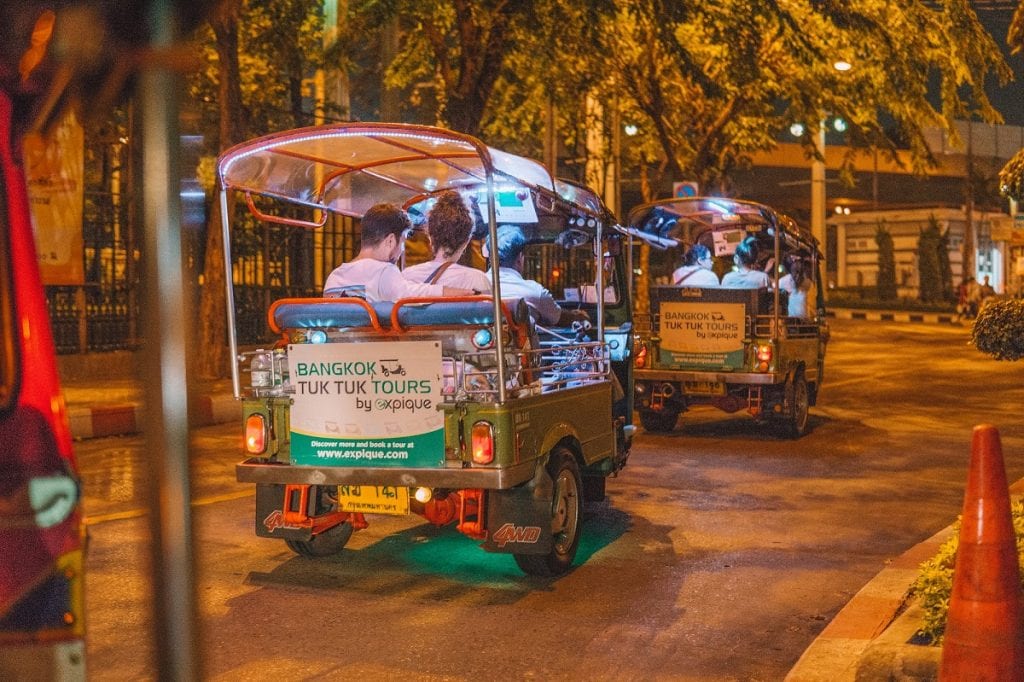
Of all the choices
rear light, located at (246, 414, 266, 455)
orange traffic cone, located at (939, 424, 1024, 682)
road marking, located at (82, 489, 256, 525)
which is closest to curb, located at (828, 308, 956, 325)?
road marking, located at (82, 489, 256, 525)

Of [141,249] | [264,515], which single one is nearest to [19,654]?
[141,249]

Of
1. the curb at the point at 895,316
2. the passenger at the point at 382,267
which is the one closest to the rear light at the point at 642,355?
the passenger at the point at 382,267

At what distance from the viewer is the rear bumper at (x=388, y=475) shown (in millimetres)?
6188

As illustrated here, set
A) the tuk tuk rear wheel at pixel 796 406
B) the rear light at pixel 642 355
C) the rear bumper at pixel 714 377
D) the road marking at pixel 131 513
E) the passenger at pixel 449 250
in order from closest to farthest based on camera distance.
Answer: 1. the passenger at pixel 449 250
2. the road marking at pixel 131 513
3. the rear bumper at pixel 714 377
4. the tuk tuk rear wheel at pixel 796 406
5. the rear light at pixel 642 355

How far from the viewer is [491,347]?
637 cm

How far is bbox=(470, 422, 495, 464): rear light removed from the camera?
621 cm

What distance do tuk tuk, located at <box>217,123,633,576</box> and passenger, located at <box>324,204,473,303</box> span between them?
0.50 feet

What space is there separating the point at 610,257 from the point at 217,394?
22.2 ft

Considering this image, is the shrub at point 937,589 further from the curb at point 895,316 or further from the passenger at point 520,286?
the curb at point 895,316

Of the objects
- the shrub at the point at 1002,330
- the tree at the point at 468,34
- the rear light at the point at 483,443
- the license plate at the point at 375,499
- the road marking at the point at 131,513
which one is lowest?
the road marking at the point at 131,513

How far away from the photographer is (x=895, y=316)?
40.3 m

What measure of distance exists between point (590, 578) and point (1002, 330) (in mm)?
2803

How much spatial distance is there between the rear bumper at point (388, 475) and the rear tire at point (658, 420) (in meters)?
6.76

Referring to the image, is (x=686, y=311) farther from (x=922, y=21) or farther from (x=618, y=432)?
(x=922, y=21)
